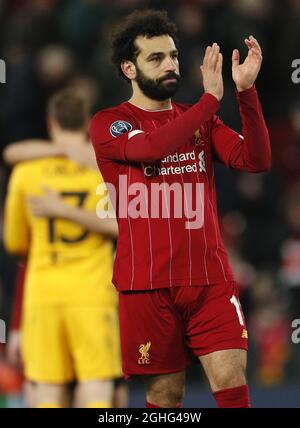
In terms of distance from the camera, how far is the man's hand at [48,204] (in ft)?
19.1

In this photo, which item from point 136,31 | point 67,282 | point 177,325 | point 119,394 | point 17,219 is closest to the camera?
point 177,325

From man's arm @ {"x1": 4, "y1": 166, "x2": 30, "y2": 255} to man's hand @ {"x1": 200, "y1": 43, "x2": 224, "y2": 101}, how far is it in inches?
72.3

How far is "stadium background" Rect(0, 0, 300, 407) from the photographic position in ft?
27.3

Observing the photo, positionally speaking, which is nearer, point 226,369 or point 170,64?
point 226,369

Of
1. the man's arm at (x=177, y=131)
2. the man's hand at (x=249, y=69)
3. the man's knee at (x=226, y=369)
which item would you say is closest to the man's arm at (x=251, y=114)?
the man's hand at (x=249, y=69)

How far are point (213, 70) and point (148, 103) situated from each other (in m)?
0.39

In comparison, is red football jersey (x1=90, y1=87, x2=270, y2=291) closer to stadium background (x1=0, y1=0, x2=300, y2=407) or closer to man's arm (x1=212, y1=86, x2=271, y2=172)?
man's arm (x1=212, y1=86, x2=271, y2=172)

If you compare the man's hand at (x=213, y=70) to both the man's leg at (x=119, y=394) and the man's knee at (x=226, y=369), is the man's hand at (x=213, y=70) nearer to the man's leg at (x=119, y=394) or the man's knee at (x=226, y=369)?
the man's knee at (x=226, y=369)

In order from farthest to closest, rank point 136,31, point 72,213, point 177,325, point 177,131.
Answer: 1. point 72,213
2. point 136,31
3. point 177,325
4. point 177,131

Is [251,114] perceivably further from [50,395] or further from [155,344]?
[50,395]

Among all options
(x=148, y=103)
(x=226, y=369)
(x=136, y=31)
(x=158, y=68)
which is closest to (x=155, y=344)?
(x=226, y=369)

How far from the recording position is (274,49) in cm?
998

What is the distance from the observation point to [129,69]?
473 cm

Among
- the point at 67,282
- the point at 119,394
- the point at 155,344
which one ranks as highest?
the point at 67,282
